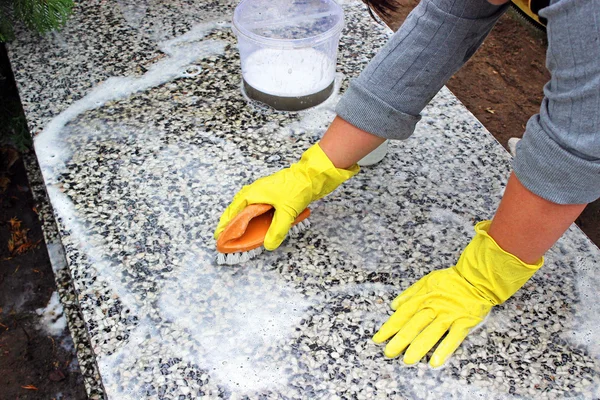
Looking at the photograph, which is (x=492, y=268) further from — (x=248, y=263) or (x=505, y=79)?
(x=505, y=79)

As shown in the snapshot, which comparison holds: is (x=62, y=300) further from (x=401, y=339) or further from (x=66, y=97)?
(x=401, y=339)

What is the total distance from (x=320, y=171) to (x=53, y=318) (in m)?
1.37

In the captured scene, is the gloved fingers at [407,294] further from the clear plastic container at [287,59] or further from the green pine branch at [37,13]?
the green pine branch at [37,13]

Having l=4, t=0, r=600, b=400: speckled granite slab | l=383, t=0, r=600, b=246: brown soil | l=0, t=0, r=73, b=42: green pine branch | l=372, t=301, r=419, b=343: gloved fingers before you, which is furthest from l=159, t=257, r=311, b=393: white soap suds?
l=383, t=0, r=600, b=246: brown soil

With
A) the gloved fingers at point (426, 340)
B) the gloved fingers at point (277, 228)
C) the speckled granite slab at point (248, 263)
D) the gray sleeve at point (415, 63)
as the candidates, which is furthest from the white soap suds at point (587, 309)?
the gloved fingers at point (277, 228)

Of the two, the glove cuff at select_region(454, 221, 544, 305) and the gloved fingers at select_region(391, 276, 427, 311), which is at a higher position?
the glove cuff at select_region(454, 221, 544, 305)

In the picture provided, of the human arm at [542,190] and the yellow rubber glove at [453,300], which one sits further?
the yellow rubber glove at [453,300]

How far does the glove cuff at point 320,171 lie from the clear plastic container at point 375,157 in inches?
10.9

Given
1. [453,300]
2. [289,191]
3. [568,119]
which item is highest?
[568,119]

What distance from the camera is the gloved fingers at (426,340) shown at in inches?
54.5

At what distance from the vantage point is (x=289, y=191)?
1.59 m

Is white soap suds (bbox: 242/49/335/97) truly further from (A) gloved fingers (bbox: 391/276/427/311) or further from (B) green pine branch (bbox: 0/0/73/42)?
(A) gloved fingers (bbox: 391/276/427/311)

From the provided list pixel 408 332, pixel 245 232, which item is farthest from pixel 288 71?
pixel 408 332

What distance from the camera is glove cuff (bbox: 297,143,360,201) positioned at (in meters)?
1.58
